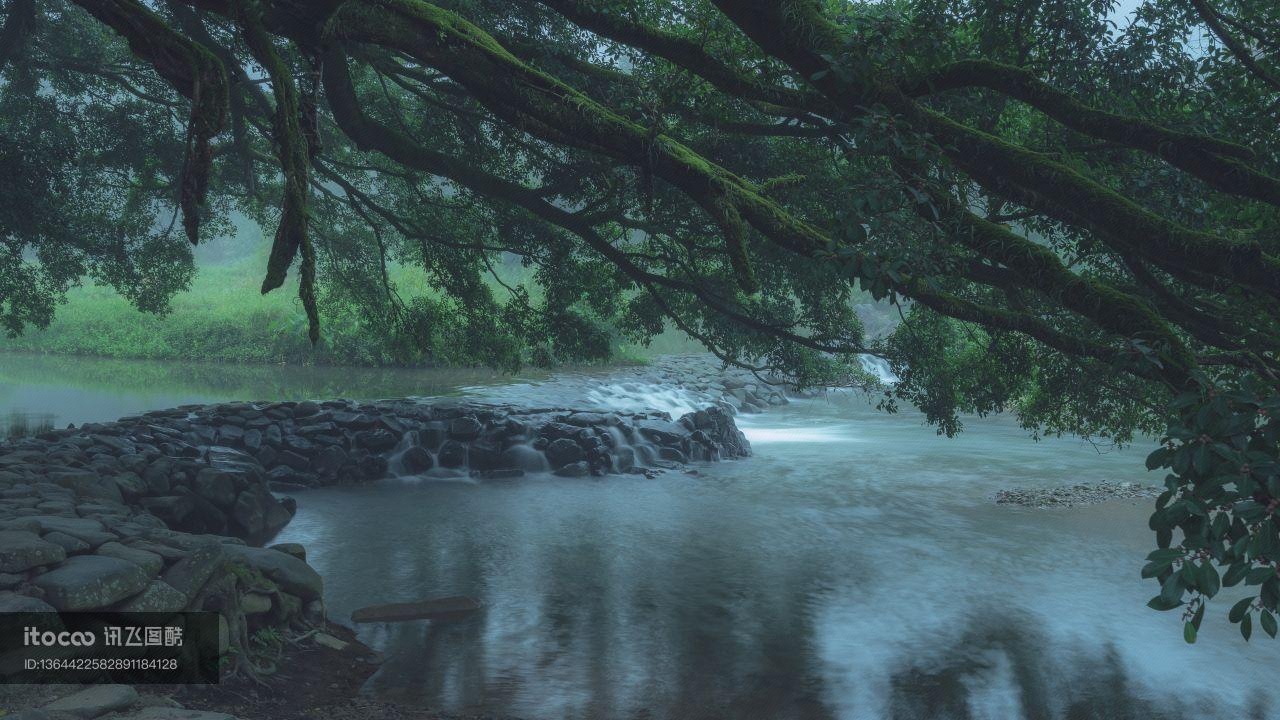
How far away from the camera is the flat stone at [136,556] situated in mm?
6641

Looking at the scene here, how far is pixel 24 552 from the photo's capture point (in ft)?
20.4

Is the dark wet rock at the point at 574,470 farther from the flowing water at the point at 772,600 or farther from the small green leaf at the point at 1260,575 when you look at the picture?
the small green leaf at the point at 1260,575

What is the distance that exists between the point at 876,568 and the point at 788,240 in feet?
21.4

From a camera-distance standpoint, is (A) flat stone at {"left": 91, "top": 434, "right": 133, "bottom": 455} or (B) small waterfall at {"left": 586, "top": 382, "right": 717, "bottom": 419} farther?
(B) small waterfall at {"left": 586, "top": 382, "right": 717, "bottom": 419}

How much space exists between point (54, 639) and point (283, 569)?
233cm

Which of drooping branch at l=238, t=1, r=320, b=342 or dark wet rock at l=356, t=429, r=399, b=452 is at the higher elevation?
drooping branch at l=238, t=1, r=320, b=342

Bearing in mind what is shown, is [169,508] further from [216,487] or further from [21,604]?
[21,604]

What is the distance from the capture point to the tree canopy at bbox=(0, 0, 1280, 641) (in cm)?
532

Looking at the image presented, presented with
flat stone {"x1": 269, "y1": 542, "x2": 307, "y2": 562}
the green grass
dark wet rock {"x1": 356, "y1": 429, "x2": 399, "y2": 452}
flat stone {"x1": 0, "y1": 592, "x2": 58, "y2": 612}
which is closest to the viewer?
flat stone {"x1": 0, "y1": 592, "x2": 58, "y2": 612}

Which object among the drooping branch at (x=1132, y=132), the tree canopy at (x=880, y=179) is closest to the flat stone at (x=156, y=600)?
the tree canopy at (x=880, y=179)

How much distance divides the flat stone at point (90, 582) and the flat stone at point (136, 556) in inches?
4.1

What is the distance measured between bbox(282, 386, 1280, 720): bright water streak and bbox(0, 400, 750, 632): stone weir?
1.00 m

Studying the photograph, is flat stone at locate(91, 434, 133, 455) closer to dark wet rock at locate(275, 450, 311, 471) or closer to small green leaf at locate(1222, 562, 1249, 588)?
dark wet rock at locate(275, 450, 311, 471)

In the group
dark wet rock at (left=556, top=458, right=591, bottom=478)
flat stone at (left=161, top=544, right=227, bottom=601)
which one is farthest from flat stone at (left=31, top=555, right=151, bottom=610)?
dark wet rock at (left=556, top=458, right=591, bottom=478)
